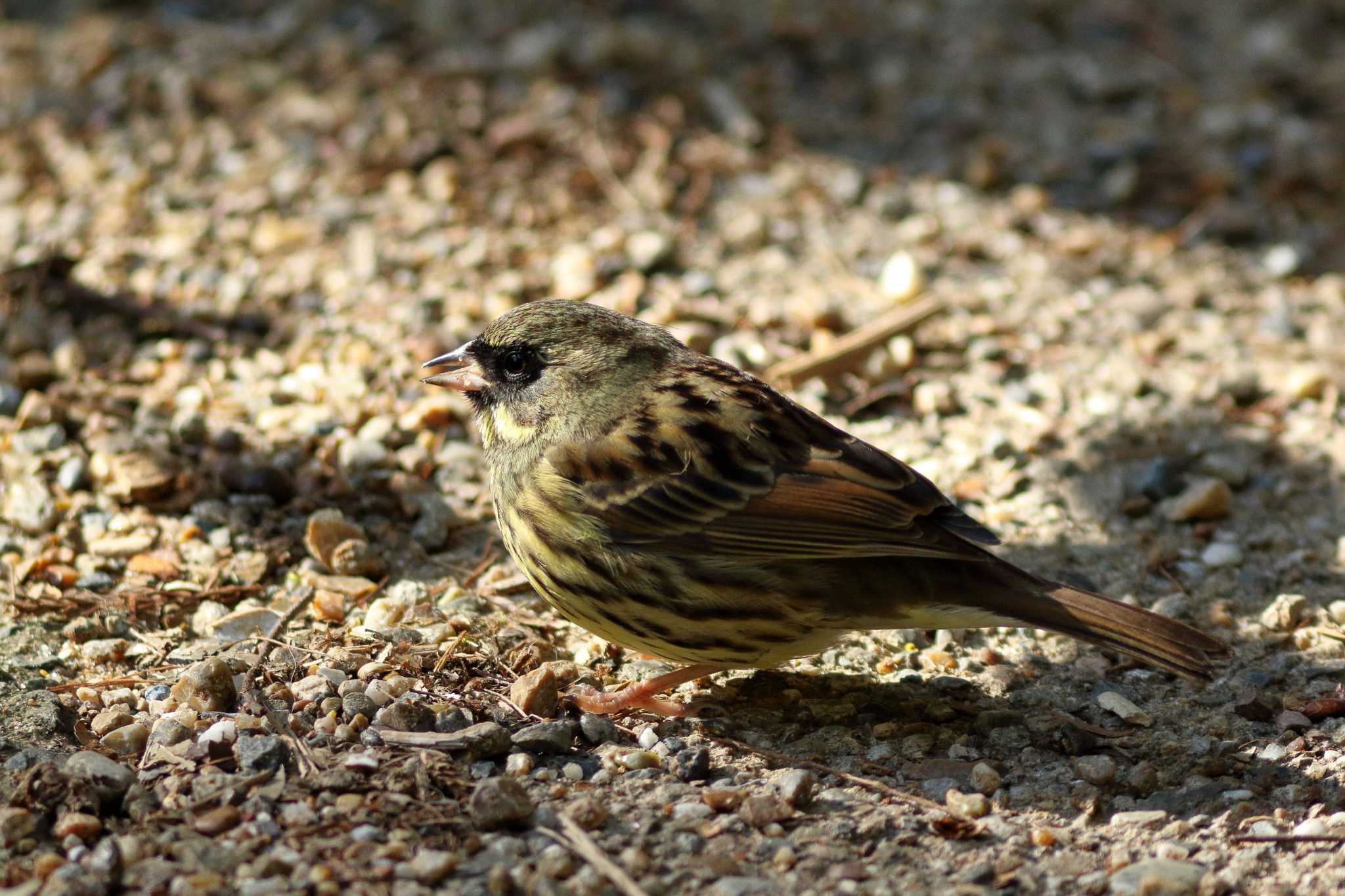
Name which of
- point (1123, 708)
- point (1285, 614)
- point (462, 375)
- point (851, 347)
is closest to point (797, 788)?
point (1123, 708)

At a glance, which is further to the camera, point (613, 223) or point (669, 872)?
point (613, 223)

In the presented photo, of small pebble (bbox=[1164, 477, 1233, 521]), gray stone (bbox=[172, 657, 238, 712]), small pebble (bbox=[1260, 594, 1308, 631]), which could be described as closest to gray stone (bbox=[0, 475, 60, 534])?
gray stone (bbox=[172, 657, 238, 712])

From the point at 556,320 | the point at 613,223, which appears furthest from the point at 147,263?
the point at 556,320

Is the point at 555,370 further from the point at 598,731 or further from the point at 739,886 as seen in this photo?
the point at 739,886

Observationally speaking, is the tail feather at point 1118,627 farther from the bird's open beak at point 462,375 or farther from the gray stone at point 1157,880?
the bird's open beak at point 462,375

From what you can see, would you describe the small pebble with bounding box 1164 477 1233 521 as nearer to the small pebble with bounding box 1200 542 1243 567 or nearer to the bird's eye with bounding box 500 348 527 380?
the small pebble with bounding box 1200 542 1243 567

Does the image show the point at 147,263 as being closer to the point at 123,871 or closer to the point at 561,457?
the point at 561,457

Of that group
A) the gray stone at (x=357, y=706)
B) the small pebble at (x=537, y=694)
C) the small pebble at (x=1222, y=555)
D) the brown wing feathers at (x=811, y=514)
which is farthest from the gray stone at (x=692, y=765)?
the small pebble at (x=1222, y=555)
